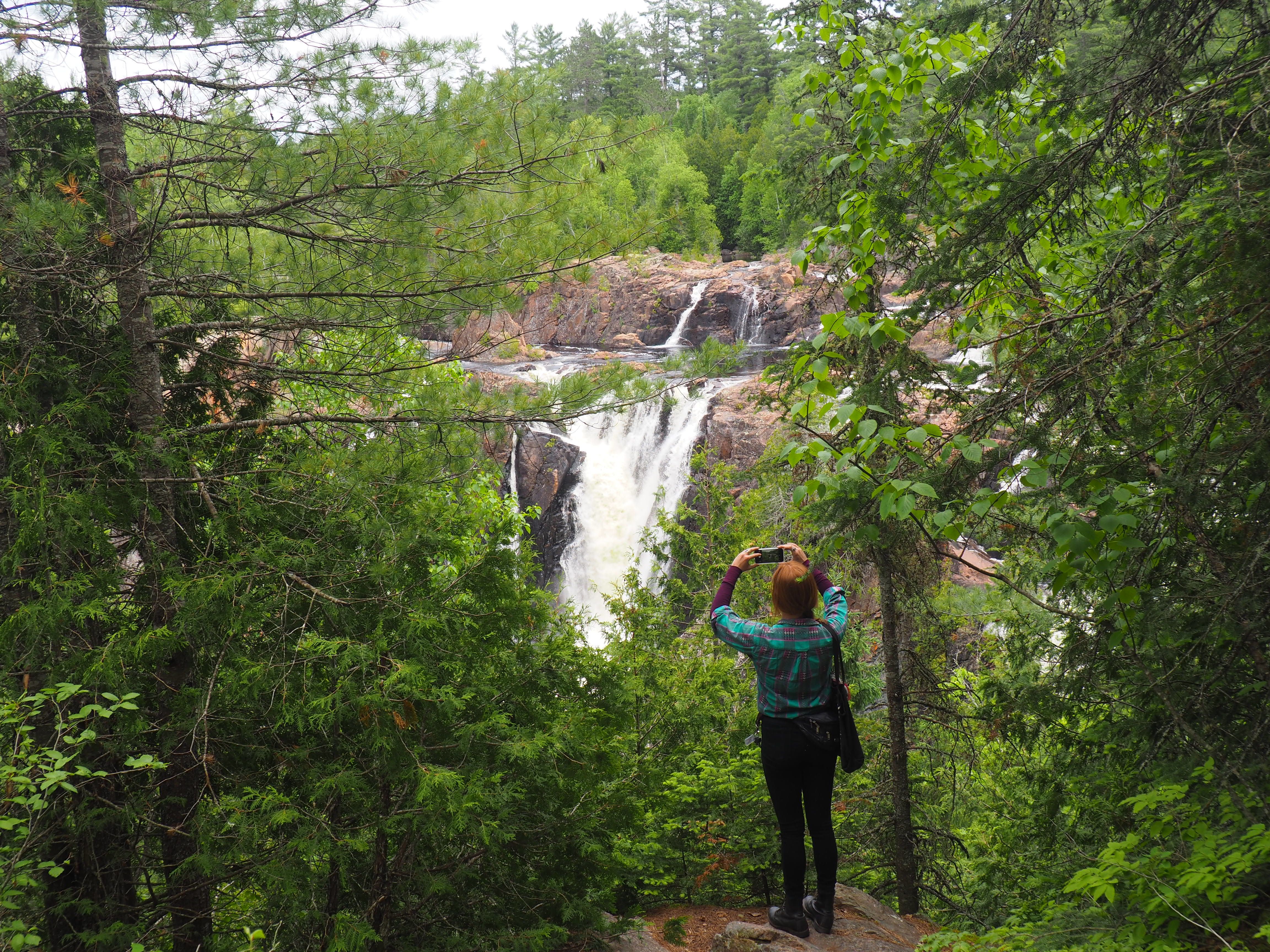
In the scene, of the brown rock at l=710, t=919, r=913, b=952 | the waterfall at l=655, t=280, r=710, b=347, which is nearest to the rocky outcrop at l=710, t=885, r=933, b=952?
the brown rock at l=710, t=919, r=913, b=952

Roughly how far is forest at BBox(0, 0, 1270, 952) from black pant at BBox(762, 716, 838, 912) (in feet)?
2.26

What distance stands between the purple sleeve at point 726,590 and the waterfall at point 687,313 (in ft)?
80.2

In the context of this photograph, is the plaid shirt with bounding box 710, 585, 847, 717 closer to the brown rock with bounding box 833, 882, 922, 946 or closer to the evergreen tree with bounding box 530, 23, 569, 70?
the brown rock with bounding box 833, 882, 922, 946

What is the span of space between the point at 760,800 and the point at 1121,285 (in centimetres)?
394

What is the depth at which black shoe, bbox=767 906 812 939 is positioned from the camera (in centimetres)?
384

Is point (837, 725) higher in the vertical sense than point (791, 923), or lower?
higher

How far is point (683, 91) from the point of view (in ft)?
197

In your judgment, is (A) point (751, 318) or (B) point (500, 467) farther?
(A) point (751, 318)

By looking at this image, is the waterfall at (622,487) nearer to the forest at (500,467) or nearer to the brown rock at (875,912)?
the forest at (500,467)

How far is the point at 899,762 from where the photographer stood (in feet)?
19.5

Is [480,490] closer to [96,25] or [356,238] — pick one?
[356,238]

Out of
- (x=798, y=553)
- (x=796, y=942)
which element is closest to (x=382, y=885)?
(x=796, y=942)

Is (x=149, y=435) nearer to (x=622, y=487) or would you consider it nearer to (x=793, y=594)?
(x=793, y=594)

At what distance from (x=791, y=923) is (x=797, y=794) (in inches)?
26.2
